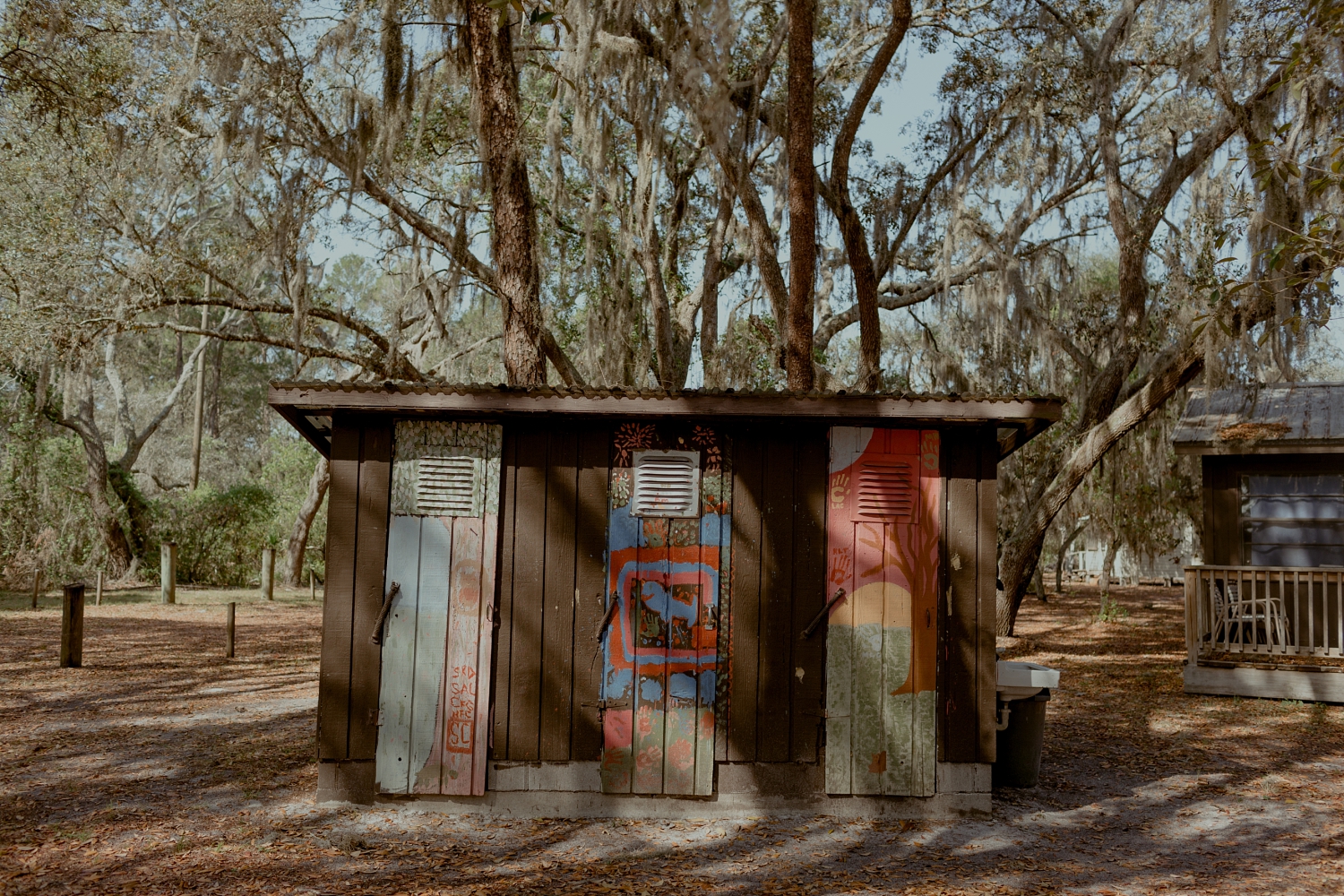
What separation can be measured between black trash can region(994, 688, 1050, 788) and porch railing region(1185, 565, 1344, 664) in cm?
474

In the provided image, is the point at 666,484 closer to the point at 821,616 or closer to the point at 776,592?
the point at 776,592

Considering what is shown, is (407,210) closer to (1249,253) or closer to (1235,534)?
(1249,253)

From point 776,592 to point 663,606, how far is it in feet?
2.35

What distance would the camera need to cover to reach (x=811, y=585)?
621cm

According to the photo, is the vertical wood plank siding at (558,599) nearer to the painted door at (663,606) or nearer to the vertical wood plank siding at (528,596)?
the vertical wood plank siding at (528,596)

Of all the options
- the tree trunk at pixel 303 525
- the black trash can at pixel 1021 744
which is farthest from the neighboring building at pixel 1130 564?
the black trash can at pixel 1021 744

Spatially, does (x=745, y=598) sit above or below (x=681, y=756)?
above

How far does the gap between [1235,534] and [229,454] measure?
41983 millimetres

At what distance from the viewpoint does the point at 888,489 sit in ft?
20.6

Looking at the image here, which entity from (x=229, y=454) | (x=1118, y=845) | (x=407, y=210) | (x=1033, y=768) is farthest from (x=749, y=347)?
(x=229, y=454)

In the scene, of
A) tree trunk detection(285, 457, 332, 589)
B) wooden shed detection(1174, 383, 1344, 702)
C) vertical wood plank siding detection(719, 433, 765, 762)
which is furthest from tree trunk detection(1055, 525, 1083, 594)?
vertical wood plank siding detection(719, 433, 765, 762)

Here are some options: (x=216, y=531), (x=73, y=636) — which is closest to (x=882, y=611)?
(x=73, y=636)

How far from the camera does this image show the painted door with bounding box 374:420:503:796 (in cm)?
600

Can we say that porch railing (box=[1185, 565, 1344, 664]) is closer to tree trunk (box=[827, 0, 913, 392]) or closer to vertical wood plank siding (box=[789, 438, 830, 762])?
tree trunk (box=[827, 0, 913, 392])
